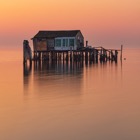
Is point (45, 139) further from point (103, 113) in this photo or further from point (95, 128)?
point (103, 113)

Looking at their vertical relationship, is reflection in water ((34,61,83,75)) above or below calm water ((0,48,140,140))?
below

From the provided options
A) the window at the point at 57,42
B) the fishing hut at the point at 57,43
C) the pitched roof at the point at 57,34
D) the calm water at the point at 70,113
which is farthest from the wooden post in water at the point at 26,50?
the calm water at the point at 70,113

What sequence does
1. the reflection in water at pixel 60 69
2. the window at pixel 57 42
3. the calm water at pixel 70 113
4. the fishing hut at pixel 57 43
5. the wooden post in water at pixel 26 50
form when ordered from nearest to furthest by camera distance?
the calm water at pixel 70 113 < the reflection in water at pixel 60 69 < the wooden post in water at pixel 26 50 < the fishing hut at pixel 57 43 < the window at pixel 57 42

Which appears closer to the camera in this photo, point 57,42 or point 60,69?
point 60,69

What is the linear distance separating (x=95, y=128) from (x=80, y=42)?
49.8 meters

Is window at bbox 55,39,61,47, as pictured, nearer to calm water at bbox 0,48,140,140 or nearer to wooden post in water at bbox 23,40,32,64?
wooden post in water at bbox 23,40,32,64

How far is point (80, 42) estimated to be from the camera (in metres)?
66.8

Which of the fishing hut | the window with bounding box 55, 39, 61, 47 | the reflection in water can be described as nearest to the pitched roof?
the fishing hut

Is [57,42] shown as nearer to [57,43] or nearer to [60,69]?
[57,43]

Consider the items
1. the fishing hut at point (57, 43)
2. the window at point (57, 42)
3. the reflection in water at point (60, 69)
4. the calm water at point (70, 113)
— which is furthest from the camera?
the window at point (57, 42)

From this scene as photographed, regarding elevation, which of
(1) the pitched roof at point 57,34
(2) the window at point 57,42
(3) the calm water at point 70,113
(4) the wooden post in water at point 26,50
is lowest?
(3) the calm water at point 70,113

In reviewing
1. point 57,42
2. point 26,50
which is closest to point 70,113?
point 26,50

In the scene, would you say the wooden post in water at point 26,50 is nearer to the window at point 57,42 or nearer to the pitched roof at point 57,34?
the pitched roof at point 57,34

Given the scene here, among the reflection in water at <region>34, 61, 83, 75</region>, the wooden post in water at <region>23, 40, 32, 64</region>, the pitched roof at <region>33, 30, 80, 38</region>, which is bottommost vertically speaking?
the reflection in water at <region>34, 61, 83, 75</region>
